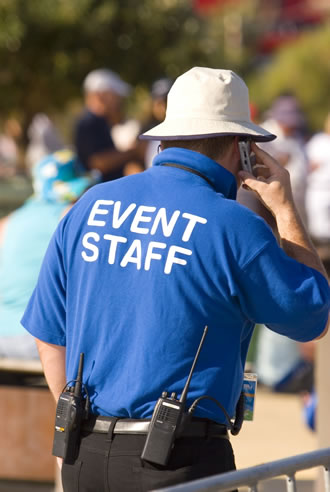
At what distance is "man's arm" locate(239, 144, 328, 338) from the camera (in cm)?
272

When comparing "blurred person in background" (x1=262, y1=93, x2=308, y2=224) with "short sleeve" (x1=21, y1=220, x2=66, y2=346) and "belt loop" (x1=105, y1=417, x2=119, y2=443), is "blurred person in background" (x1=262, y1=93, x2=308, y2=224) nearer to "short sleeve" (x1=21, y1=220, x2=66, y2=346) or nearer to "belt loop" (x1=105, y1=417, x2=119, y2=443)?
"short sleeve" (x1=21, y1=220, x2=66, y2=346)

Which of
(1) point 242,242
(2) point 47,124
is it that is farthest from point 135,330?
(2) point 47,124

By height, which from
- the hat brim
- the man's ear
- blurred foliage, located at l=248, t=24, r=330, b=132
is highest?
the hat brim

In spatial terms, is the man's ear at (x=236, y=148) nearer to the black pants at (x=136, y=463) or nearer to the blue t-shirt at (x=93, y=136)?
the black pants at (x=136, y=463)

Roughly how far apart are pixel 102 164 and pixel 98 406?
5800mm

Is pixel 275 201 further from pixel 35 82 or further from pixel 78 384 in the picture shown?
pixel 35 82

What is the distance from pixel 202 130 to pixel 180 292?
0.47m

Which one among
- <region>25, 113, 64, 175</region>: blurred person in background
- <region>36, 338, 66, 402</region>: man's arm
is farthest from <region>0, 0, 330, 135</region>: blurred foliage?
<region>36, 338, 66, 402</region>: man's arm

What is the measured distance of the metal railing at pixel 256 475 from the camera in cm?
209

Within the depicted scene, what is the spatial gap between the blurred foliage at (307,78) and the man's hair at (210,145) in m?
36.0

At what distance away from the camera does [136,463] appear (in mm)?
2617

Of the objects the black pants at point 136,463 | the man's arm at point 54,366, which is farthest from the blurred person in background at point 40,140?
the black pants at point 136,463

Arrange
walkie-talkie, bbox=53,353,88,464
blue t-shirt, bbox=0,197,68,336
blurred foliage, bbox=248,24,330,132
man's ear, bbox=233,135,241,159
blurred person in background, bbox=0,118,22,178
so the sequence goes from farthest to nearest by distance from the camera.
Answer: blurred foliage, bbox=248,24,330,132 < blurred person in background, bbox=0,118,22,178 < blue t-shirt, bbox=0,197,68,336 < man's ear, bbox=233,135,241,159 < walkie-talkie, bbox=53,353,88,464

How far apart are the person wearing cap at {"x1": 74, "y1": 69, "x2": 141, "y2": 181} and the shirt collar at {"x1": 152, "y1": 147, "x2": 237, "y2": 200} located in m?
5.57
